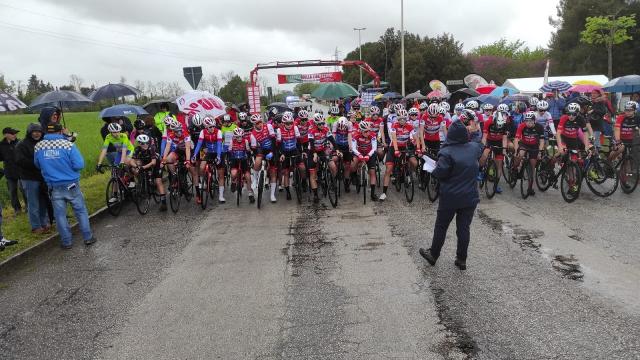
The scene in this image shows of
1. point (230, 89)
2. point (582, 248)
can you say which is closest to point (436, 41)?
point (230, 89)

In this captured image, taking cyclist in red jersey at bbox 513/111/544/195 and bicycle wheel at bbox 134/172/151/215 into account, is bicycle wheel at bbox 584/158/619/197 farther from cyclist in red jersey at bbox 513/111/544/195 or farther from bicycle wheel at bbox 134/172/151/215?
bicycle wheel at bbox 134/172/151/215

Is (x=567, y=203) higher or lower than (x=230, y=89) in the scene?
lower

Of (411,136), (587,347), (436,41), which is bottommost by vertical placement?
(587,347)

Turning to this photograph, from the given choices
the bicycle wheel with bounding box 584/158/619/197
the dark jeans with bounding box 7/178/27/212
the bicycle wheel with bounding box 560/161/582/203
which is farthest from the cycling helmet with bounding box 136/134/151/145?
the bicycle wheel with bounding box 584/158/619/197

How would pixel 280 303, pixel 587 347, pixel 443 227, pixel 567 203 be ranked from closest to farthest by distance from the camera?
pixel 587 347 → pixel 280 303 → pixel 443 227 → pixel 567 203

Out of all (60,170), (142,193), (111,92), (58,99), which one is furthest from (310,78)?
(60,170)

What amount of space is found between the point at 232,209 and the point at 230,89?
45235 millimetres

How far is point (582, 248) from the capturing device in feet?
19.7

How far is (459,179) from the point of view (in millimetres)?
5324

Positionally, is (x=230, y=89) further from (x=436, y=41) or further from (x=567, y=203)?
(x=567, y=203)

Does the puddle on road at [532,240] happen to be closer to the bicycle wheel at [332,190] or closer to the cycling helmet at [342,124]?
the bicycle wheel at [332,190]

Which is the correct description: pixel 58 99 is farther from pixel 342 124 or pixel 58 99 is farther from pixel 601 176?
pixel 601 176

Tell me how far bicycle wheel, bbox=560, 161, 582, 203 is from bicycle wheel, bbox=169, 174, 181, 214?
783cm

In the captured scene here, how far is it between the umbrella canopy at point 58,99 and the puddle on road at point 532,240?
1012 cm
